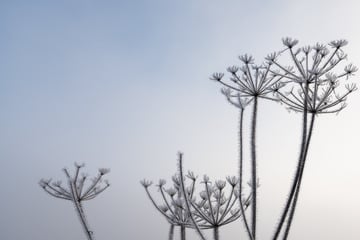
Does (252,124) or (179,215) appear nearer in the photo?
(252,124)

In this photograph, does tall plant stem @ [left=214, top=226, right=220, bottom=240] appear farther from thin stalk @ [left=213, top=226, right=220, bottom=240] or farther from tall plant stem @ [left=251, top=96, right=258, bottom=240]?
tall plant stem @ [left=251, top=96, right=258, bottom=240]

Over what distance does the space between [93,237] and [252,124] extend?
5.51 m

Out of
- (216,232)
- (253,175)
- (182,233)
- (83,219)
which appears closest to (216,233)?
(216,232)

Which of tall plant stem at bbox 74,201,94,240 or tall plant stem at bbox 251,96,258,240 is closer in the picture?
tall plant stem at bbox 251,96,258,240

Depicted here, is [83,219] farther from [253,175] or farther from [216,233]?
[253,175]

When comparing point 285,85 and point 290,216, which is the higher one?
point 285,85

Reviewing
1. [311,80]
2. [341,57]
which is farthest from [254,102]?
[341,57]

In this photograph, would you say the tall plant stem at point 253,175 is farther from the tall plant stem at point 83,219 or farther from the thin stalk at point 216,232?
the tall plant stem at point 83,219

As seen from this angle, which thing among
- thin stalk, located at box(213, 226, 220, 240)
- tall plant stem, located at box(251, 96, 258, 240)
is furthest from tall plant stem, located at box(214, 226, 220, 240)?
tall plant stem, located at box(251, 96, 258, 240)

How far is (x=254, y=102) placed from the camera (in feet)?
36.9

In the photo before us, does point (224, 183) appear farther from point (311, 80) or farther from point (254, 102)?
point (311, 80)

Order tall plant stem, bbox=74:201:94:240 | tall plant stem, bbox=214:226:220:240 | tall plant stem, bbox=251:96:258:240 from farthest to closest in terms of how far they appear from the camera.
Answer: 1. tall plant stem, bbox=74:201:94:240
2. tall plant stem, bbox=214:226:220:240
3. tall plant stem, bbox=251:96:258:240

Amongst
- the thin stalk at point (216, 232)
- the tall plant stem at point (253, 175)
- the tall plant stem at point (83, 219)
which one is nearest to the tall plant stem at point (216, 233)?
the thin stalk at point (216, 232)

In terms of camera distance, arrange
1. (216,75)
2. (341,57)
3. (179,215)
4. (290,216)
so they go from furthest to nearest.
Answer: (179,215) → (216,75) → (341,57) → (290,216)
